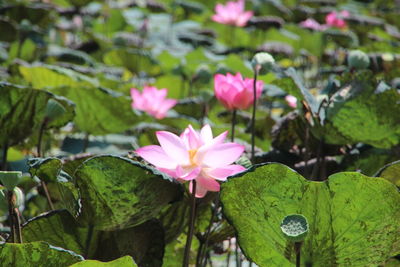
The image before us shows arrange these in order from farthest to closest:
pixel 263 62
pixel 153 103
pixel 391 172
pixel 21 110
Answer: pixel 153 103 → pixel 21 110 → pixel 263 62 → pixel 391 172

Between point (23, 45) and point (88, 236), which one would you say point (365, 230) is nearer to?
point (88, 236)

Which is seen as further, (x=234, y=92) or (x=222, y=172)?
(x=234, y=92)

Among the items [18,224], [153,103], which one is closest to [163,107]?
[153,103]

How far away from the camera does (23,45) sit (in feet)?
7.80

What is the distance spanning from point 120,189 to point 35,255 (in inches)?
4.9

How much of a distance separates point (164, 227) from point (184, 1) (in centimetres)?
284

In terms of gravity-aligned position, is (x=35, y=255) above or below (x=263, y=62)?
below

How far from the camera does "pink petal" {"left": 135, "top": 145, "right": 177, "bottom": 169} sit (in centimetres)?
74

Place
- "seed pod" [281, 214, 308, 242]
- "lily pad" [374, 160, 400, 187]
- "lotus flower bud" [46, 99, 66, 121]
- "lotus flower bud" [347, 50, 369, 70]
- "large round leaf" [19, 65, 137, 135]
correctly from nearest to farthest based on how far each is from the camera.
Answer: "seed pod" [281, 214, 308, 242] → "lily pad" [374, 160, 400, 187] → "lotus flower bud" [46, 99, 66, 121] → "lotus flower bud" [347, 50, 369, 70] → "large round leaf" [19, 65, 137, 135]

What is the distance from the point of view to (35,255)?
69 centimetres

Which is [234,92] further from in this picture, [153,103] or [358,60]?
[153,103]

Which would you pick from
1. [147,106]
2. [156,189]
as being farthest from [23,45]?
[156,189]

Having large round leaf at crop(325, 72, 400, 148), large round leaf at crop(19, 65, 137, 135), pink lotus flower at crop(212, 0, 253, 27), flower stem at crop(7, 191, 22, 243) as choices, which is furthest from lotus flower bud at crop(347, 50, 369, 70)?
pink lotus flower at crop(212, 0, 253, 27)

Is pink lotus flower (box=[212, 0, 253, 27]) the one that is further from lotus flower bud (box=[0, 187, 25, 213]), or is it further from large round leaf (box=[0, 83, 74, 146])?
lotus flower bud (box=[0, 187, 25, 213])
